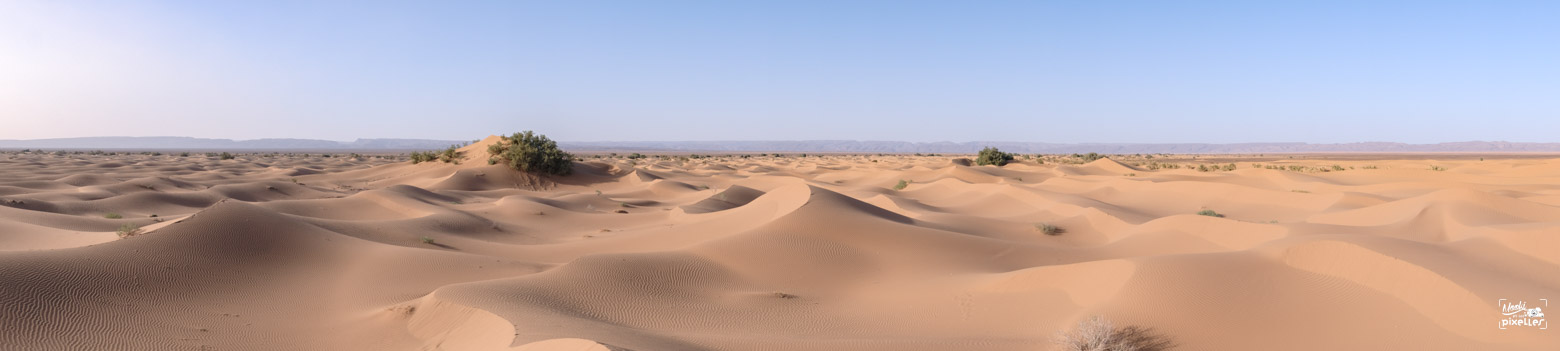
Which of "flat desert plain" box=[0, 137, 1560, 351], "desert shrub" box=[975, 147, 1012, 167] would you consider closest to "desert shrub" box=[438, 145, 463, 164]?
"flat desert plain" box=[0, 137, 1560, 351]

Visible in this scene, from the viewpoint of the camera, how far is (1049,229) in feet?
44.4

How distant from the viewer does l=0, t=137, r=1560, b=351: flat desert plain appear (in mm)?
6105

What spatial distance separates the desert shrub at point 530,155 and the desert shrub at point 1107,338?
21.6 meters

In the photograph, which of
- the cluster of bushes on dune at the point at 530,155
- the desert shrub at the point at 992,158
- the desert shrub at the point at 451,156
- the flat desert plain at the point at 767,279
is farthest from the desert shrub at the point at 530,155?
the desert shrub at the point at 992,158

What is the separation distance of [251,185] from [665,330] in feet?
59.4

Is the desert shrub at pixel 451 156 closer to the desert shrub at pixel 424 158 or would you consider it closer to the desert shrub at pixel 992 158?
the desert shrub at pixel 424 158

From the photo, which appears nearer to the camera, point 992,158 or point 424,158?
point 424,158

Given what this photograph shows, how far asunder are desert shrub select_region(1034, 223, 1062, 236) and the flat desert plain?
0.18 feet

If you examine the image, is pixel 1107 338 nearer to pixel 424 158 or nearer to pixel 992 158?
pixel 424 158

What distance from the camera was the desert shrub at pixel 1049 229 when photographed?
44.3 ft

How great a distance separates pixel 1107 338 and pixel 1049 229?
832cm

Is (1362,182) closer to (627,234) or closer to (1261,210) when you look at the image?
(1261,210)

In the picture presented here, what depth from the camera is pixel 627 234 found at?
520 inches

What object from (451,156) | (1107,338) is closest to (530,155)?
(451,156)
